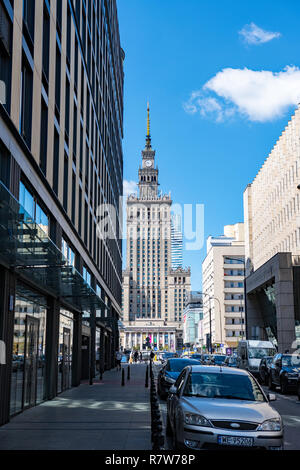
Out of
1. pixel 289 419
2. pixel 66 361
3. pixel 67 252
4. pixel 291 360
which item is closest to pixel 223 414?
pixel 289 419

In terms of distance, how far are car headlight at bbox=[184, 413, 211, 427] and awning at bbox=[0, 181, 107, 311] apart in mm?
4409

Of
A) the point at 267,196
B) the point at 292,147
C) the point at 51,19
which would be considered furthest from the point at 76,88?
the point at 267,196

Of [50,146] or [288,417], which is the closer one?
[288,417]

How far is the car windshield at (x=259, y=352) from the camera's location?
33125 mm

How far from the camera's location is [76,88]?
81.6ft

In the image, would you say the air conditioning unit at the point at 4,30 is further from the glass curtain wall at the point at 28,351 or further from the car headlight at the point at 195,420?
the car headlight at the point at 195,420

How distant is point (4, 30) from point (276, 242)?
50720 millimetres

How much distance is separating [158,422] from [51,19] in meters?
15.1

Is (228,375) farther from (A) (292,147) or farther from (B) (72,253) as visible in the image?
(A) (292,147)

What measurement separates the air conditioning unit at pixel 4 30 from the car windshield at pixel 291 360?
18.7 metres

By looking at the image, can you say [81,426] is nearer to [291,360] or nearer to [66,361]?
[66,361]

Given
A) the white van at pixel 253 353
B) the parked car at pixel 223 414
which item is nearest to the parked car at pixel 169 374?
the parked car at pixel 223 414

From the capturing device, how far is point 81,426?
40.9ft
